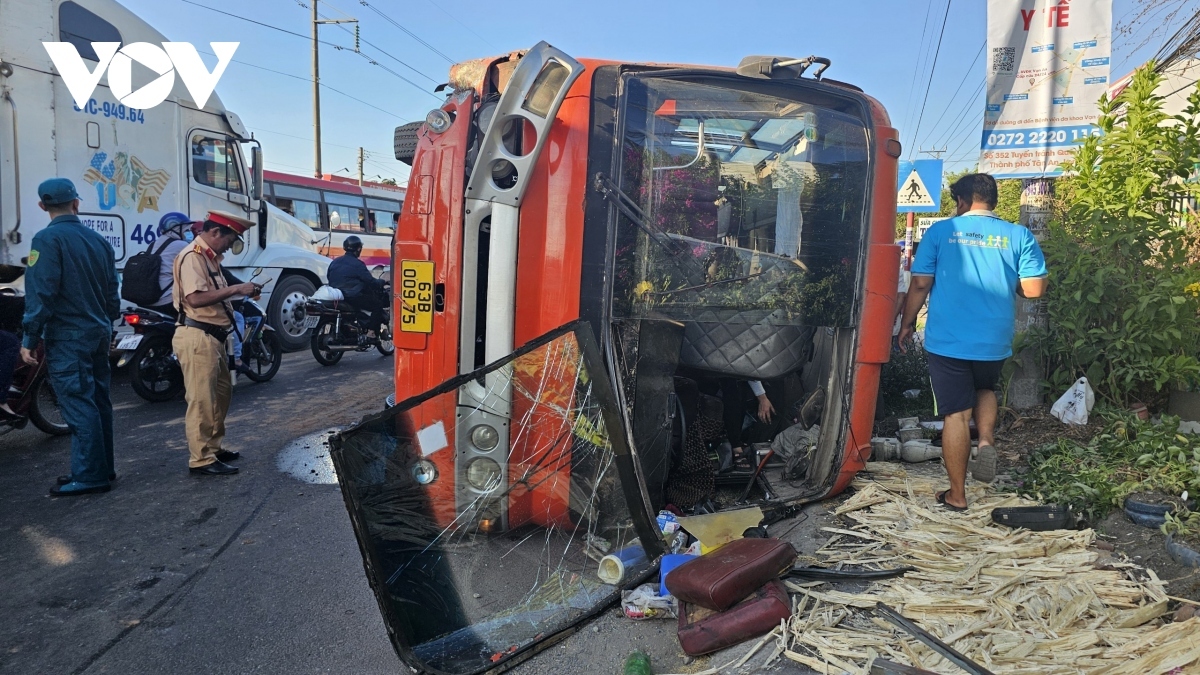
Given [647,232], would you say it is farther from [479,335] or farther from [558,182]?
[479,335]

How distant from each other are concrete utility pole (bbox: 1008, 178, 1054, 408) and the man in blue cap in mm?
6264

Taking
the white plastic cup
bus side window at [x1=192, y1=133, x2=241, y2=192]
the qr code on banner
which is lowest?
the white plastic cup

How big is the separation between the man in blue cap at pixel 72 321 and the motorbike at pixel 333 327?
4.66 meters

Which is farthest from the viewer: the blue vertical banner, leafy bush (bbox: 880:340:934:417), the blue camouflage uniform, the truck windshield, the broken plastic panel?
leafy bush (bbox: 880:340:934:417)

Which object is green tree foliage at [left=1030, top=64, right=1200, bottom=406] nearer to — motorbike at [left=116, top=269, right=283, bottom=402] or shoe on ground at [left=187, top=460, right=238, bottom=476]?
shoe on ground at [left=187, top=460, right=238, bottom=476]

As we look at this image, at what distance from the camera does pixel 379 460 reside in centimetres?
282

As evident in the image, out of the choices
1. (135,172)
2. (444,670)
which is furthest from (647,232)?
(135,172)

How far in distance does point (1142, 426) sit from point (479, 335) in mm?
3916

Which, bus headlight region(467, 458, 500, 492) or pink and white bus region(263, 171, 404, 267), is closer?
bus headlight region(467, 458, 500, 492)

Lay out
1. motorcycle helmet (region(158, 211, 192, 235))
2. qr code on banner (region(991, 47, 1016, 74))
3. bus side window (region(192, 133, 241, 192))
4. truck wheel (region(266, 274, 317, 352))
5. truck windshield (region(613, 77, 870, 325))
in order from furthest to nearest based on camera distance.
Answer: truck wheel (region(266, 274, 317, 352)) → bus side window (region(192, 133, 241, 192)) → motorcycle helmet (region(158, 211, 192, 235)) → qr code on banner (region(991, 47, 1016, 74)) → truck windshield (region(613, 77, 870, 325))

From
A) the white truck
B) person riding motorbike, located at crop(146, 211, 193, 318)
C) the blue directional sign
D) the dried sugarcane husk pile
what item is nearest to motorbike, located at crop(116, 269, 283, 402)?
person riding motorbike, located at crop(146, 211, 193, 318)

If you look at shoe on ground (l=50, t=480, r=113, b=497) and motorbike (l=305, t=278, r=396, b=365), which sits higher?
motorbike (l=305, t=278, r=396, b=365)

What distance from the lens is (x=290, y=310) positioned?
440 inches

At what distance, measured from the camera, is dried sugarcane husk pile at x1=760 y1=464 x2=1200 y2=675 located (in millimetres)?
2475
